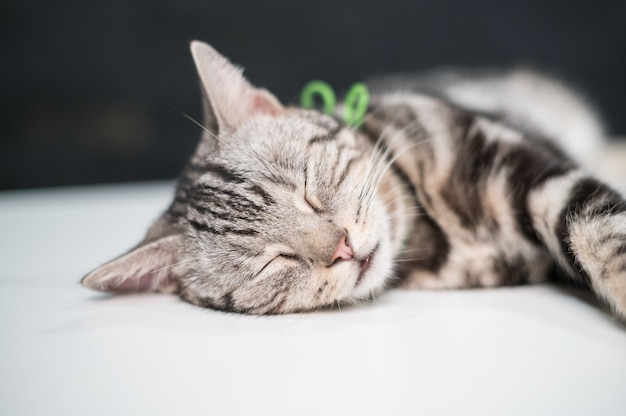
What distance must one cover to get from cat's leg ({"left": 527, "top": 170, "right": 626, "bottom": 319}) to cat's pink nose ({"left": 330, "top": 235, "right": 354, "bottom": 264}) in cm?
46

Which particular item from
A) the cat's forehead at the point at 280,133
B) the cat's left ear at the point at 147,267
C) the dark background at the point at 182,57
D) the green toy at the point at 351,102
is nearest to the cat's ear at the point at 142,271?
the cat's left ear at the point at 147,267

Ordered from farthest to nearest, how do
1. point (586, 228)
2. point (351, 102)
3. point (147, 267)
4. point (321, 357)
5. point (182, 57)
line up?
point (182, 57) → point (351, 102) → point (147, 267) → point (586, 228) → point (321, 357)

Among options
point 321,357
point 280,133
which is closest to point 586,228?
point 321,357

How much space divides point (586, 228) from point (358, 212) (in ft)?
1.55

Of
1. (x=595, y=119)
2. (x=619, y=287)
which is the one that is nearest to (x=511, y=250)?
(x=619, y=287)

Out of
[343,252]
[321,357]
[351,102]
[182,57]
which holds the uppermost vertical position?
[182,57]

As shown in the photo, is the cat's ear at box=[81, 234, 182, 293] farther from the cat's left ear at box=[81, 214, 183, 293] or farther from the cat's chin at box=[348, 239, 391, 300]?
the cat's chin at box=[348, 239, 391, 300]

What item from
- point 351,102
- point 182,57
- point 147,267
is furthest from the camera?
point 182,57

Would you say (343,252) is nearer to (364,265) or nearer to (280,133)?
(364,265)

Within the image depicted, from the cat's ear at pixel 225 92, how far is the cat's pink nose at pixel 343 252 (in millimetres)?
451

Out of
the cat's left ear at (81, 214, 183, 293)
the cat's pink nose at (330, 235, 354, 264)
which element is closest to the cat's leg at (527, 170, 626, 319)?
the cat's pink nose at (330, 235, 354, 264)

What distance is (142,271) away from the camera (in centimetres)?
120

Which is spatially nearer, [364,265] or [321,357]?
[321,357]

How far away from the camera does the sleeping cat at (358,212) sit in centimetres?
105
